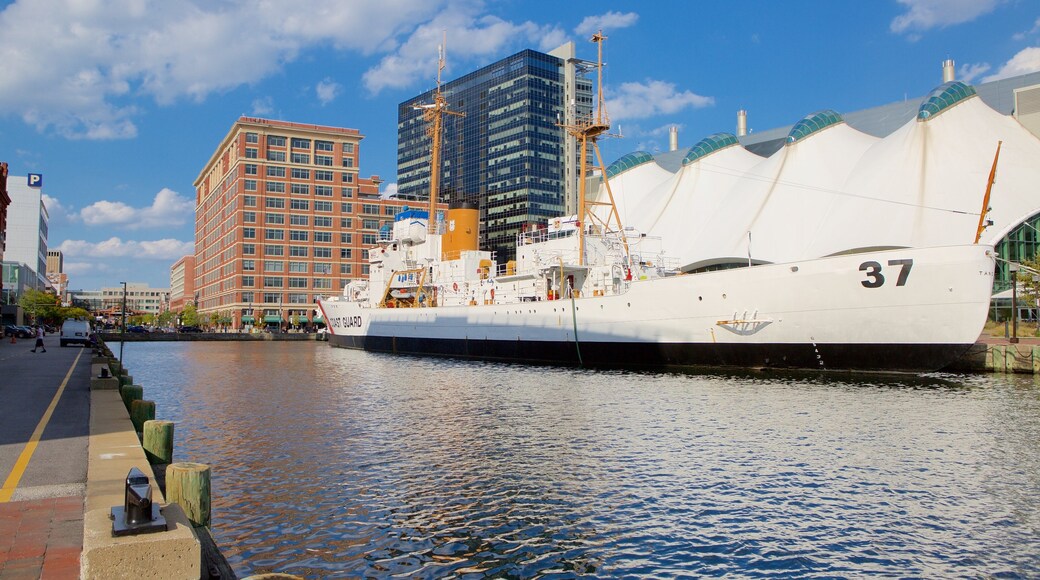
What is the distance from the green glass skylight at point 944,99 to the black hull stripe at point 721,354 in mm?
37597

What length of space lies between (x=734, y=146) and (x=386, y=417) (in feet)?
224

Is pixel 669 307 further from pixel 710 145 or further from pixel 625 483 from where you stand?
pixel 710 145

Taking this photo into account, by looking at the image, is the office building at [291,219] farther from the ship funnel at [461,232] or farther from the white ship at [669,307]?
the white ship at [669,307]

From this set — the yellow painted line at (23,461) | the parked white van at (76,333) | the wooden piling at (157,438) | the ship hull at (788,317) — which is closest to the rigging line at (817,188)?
the ship hull at (788,317)

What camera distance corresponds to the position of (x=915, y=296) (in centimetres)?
2756

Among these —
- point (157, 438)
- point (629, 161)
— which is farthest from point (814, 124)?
point (157, 438)

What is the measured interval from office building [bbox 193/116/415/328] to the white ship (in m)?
55.8

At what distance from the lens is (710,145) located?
78.6m

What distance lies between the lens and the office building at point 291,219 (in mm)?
104875

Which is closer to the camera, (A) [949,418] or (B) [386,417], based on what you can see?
(A) [949,418]

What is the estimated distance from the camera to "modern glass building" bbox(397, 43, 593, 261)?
133 metres

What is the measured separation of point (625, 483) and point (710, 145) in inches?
2853

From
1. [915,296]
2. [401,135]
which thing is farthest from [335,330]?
[401,135]

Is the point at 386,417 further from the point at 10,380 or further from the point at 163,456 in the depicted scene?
the point at 10,380
